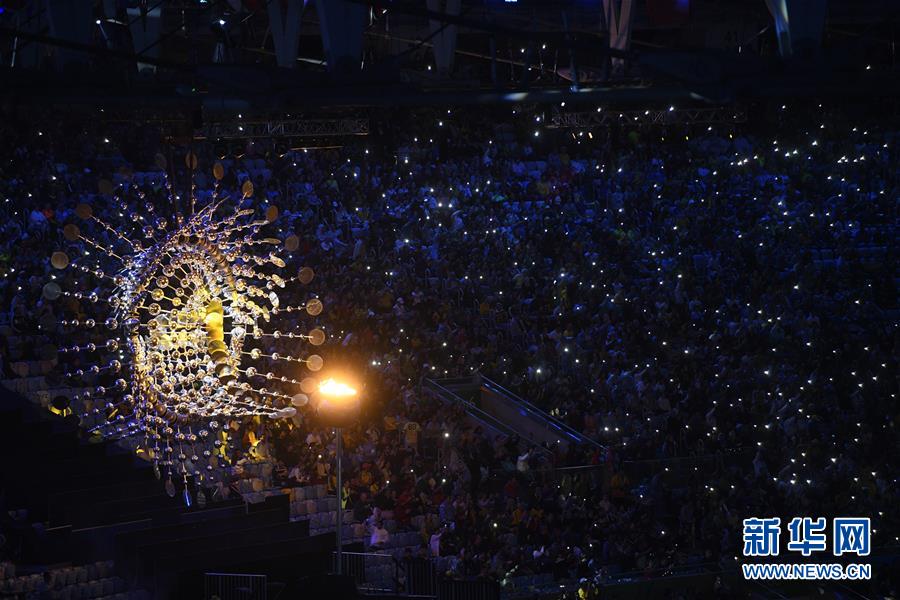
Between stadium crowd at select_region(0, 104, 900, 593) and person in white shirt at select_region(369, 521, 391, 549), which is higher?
stadium crowd at select_region(0, 104, 900, 593)

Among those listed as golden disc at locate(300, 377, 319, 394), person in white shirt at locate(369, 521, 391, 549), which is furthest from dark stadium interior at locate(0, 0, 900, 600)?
golden disc at locate(300, 377, 319, 394)

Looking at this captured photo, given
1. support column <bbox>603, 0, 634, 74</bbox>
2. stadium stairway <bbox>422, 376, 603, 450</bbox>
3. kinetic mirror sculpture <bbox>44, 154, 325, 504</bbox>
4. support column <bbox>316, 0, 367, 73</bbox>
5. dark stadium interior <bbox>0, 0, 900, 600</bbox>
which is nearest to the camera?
kinetic mirror sculpture <bbox>44, 154, 325, 504</bbox>

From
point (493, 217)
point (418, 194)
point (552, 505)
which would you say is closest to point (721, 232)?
point (493, 217)

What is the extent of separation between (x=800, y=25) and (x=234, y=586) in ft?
29.6

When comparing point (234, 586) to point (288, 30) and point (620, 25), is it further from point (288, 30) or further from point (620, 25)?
point (620, 25)

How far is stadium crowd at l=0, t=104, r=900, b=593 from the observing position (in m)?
17.3

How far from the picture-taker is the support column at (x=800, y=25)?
13789 mm

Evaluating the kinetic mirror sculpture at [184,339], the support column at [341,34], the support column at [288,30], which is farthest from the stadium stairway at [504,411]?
the support column at [341,34]

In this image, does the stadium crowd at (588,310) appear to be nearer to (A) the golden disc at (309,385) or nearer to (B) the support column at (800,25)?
(A) the golden disc at (309,385)

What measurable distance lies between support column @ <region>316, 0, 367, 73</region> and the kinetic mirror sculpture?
5.99ft

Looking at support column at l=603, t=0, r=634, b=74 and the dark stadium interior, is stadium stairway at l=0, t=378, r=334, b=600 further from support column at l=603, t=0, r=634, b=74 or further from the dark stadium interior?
support column at l=603, t=0, r=634, b=74

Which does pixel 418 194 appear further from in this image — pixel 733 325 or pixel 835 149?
pixel 835 149

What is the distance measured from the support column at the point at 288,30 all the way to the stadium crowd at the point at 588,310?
4.41 metres

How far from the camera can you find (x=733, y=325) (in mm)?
21766
